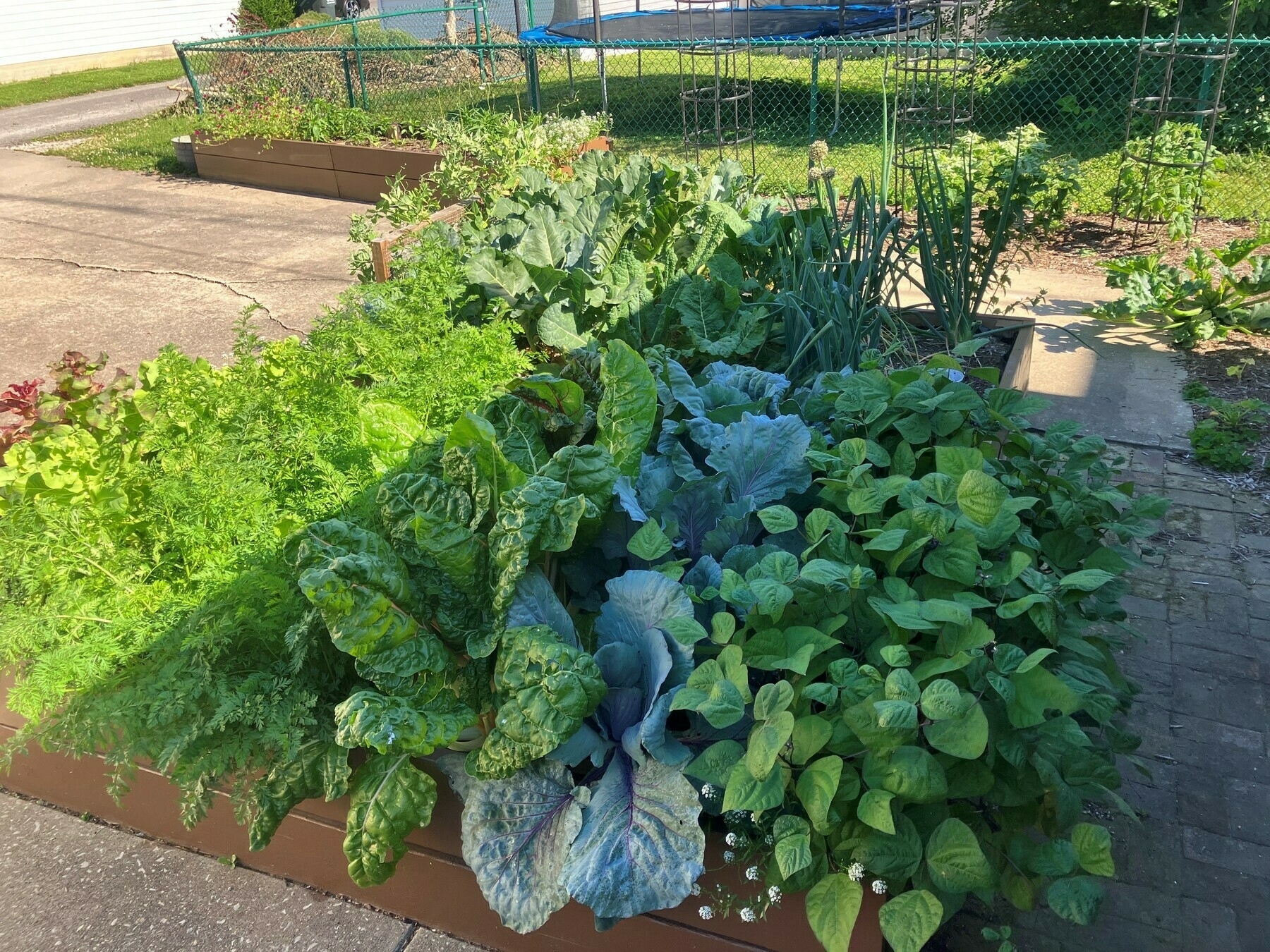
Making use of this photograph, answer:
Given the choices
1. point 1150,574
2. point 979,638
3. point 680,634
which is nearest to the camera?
point 979,638

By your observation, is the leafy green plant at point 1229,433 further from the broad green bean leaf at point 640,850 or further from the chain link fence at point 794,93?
the broad green bean leaf at point 640,850

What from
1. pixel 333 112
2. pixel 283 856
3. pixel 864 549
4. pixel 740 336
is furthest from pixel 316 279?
pixel 864 549

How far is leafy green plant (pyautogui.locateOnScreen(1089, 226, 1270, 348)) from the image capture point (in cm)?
504

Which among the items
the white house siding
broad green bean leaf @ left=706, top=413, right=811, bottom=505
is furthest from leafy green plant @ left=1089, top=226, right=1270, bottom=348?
the white house siding

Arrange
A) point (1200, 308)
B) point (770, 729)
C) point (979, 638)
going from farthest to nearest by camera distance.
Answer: point (1200, 308) → point (979, 638) → point (770, 729)

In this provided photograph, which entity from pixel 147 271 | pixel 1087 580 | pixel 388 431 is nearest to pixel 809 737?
pixel 1087 580

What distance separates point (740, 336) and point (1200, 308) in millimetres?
3369

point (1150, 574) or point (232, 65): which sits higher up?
point (232, 65)

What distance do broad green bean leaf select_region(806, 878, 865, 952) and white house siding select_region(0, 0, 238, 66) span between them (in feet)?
69.2

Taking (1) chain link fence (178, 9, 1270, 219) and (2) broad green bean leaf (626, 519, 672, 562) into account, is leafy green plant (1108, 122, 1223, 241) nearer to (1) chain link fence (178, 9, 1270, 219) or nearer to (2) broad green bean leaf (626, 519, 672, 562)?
(1) chain link fence (178, 9, 1270, 219)

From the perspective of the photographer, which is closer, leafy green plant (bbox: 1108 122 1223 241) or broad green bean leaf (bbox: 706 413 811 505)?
broad green bean leaf (bbox: 706 413 811 505)

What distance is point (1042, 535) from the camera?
232 cm

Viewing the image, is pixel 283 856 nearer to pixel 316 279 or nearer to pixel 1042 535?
pixel 1042 535

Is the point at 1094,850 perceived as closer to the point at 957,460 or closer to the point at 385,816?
the point at 957,460
